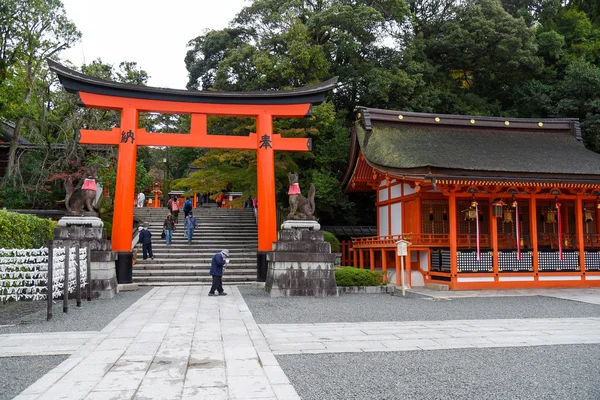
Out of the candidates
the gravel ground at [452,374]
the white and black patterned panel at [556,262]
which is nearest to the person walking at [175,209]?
the white and black patterned panel at [556,262]

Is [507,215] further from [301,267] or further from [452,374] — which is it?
[452,374]

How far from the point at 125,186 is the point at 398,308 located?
29.0ft

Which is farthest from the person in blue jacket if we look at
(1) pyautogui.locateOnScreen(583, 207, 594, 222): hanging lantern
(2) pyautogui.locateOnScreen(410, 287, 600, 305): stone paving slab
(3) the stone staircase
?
(1) pyautogui.locateOnScreen(583, 207, 594, 222): hanging lantern

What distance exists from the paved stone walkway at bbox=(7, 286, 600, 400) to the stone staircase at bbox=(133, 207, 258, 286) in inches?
208

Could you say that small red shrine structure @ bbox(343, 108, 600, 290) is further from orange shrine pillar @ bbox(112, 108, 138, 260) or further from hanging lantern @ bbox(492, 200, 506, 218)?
orange shrine pillar @ bbox(112, 108, 138, 260)

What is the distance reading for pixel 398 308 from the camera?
33.8ft

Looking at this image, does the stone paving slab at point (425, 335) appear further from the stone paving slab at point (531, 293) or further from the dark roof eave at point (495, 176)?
the dark roof eave at point (495, 176)

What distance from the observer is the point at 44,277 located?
29.8ft

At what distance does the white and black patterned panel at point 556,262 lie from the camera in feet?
49.9

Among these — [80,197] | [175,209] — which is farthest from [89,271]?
[175,209]

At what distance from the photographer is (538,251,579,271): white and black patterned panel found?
1521 centimetres

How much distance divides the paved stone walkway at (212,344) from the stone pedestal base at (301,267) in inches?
93.5

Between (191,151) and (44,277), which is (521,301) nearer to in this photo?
(44,277)

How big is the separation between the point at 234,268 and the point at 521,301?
30.8 ft
